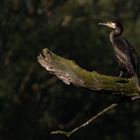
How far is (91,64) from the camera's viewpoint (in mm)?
51094

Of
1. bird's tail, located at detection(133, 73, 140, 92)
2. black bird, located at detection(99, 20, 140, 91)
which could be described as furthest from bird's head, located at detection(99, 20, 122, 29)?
bird's tail, located at detection(133, 73, 140, 92)

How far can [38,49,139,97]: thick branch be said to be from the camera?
964cm

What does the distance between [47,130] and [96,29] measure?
288 inches

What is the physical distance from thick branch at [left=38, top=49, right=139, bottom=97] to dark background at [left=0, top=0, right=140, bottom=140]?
37.3 metres

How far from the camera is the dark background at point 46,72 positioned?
161ft

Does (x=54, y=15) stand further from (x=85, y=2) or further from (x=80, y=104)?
(x=80, y=104)

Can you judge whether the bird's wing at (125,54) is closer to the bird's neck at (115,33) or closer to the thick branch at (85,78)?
the bird's neck at (115,33)

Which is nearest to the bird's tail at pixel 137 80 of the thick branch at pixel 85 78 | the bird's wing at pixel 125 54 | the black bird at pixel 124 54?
the thick branch at pixel 85 78

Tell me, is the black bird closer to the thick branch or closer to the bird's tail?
the bird's tail

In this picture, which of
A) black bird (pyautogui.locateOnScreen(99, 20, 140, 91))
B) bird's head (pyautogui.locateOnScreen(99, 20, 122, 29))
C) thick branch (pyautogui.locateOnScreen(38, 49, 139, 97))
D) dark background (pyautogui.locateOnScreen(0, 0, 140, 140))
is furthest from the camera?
dark background (pyautogui.locateOnScreen(0, 0, 140, 140))

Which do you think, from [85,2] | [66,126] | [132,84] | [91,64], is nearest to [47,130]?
[66,126]

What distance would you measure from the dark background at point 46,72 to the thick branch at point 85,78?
122 feet

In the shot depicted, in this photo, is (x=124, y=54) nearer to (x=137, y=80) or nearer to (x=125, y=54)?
(x=125, y=54)

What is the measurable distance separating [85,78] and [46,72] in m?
38.0
